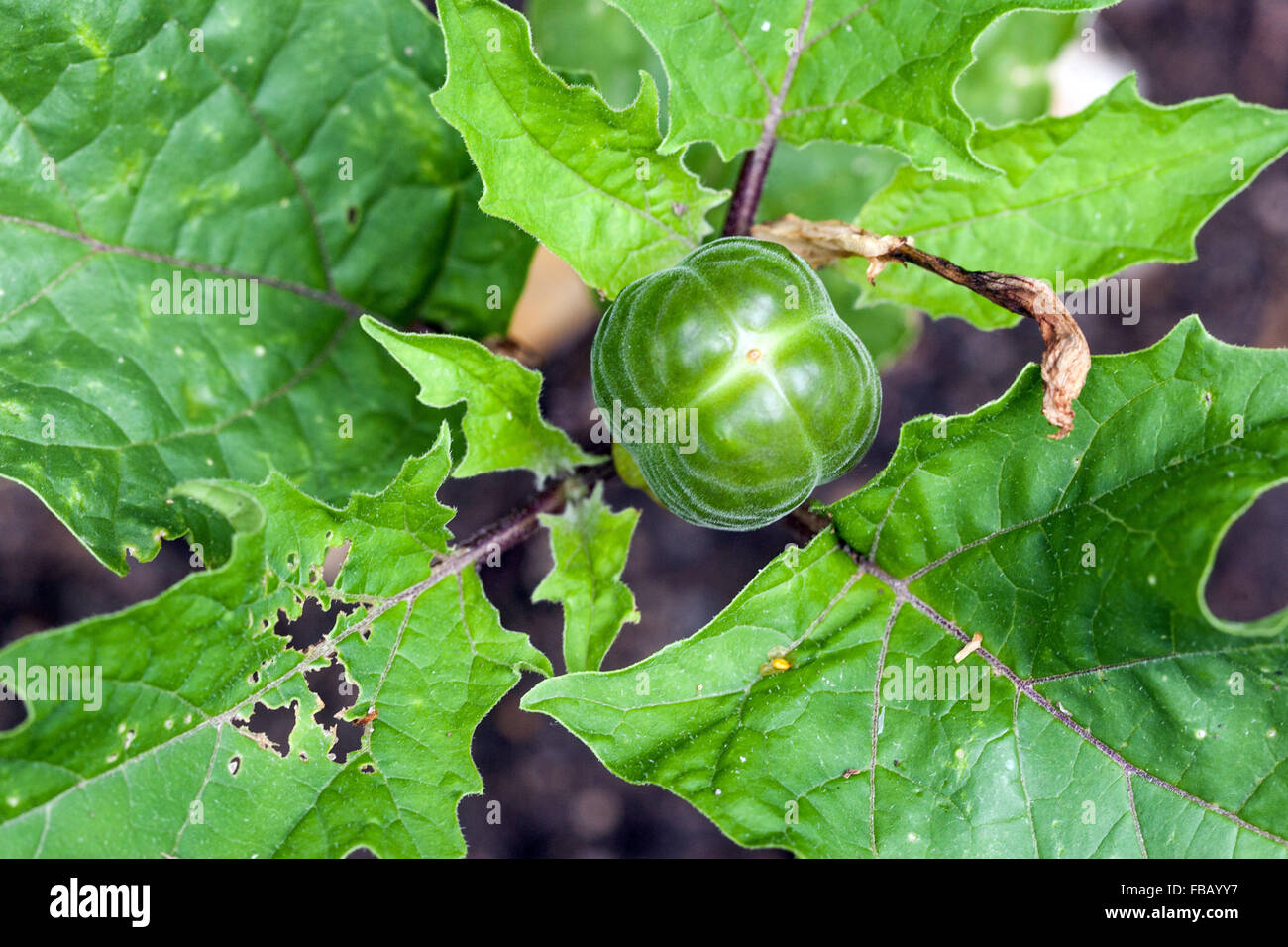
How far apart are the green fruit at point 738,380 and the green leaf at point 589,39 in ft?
3.91

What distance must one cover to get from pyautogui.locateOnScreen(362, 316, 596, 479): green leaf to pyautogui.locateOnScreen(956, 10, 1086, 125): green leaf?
5.11ft

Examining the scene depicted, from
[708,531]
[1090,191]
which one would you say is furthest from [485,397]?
[708,531]

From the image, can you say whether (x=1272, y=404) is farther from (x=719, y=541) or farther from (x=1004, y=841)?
(x=719, y=541)

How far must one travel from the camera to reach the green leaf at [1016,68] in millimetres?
2635

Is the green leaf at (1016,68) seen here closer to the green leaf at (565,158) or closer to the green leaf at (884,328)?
the green leaf at (884,328)

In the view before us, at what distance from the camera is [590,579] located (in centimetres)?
179

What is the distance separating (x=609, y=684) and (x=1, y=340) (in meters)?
1.21

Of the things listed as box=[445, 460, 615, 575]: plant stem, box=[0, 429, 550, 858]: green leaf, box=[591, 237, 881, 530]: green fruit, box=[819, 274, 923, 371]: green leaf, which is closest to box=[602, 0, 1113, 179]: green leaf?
box=[591, 237, 881, 530]: green fruit

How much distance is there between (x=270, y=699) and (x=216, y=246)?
0.94m

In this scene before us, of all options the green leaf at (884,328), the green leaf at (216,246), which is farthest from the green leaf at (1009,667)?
the green leaf at (884,328)

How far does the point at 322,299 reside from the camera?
2.21 meters

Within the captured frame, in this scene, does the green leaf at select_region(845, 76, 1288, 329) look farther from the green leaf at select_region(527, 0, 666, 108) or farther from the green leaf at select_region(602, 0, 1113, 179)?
the green leaf at select_region(527, 0, 666, 108)

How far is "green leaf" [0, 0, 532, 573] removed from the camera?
1.77 meters

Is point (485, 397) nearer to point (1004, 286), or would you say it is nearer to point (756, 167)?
point (756, 167)
